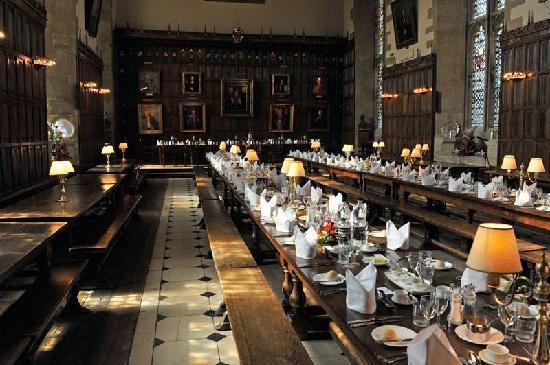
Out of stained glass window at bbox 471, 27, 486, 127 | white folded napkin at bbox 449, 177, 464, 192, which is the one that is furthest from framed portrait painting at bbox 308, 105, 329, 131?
white folded napkin at bbox 449, 177, 464, 192

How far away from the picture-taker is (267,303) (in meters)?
3.85

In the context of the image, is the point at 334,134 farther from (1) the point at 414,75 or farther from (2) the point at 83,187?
(2) the point at 83,187

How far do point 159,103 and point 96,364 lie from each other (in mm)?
17727

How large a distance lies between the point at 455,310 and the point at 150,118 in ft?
63.3

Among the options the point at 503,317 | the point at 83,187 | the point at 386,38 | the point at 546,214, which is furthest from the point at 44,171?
the point at 386,38

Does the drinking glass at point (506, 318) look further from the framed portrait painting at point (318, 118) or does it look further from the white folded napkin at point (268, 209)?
the framed portrait painting at point (318, 118)

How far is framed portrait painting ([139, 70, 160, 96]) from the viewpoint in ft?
67.9

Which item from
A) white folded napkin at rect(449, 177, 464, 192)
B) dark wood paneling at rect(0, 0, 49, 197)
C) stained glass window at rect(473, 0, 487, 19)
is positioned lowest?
white folded napkin at rect(449, 177, 464, 192)

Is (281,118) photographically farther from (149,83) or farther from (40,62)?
(40,62)

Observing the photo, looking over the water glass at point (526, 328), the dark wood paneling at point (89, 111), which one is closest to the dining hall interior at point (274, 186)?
the water glass at point (526, 328)

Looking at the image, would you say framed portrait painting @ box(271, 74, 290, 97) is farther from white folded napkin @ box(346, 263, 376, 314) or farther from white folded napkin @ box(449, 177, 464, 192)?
white folded napkin @ box(346, 263, 376, 314)

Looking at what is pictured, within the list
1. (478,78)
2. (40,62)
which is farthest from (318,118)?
(40,62)

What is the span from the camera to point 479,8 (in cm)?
1494

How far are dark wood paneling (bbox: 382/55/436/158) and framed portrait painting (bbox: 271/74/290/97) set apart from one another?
4.44 m
